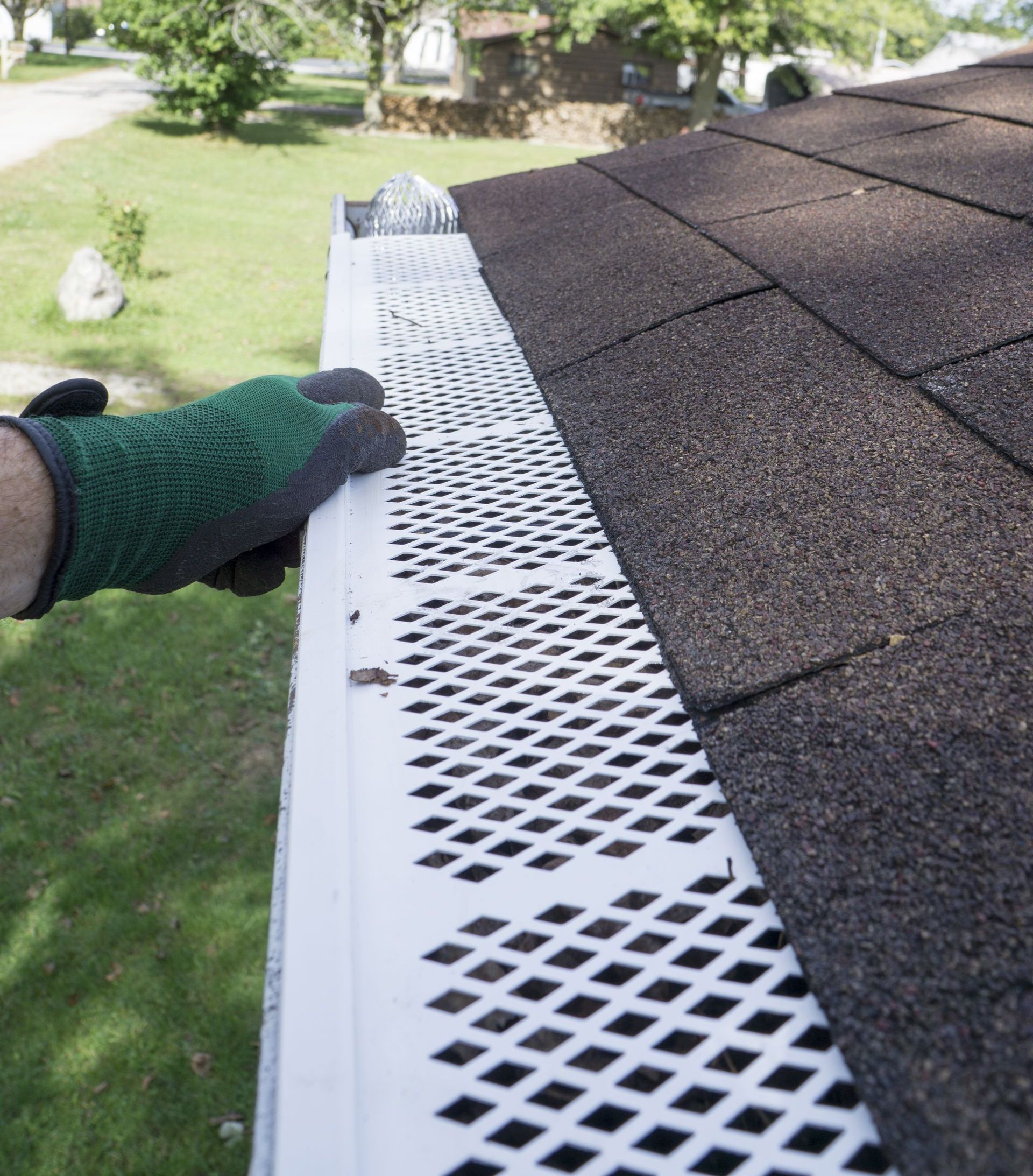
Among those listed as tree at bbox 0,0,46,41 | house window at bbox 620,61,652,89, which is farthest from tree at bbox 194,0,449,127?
tree at bbox 0,0,46,41

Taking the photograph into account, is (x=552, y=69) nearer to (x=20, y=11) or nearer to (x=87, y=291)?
(x=20, y=11)

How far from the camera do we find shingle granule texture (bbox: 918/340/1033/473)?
5.32 ft

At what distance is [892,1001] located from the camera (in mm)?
872

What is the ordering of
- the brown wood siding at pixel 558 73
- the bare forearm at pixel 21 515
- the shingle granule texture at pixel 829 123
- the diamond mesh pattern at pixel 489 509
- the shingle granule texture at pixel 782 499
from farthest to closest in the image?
the brown wood siding at pixel 558 73 → the shingle granule texture at pixel 829 123 → the diamond mesh pattern at pixel 489 509 → the bare forearm at pixel 21 515 → the shingle granule texture at pixel 782 499

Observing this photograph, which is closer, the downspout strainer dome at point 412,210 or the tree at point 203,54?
the downspout strainer dome at point 412,210

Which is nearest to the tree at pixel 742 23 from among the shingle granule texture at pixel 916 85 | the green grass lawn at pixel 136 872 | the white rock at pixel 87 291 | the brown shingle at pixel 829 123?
the white rock at pixel 87 291

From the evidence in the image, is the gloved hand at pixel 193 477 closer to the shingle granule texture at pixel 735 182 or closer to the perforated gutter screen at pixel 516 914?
the perforated gutter screen at pixel 516 914

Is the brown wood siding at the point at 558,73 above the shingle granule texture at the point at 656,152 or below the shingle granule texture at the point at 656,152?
above

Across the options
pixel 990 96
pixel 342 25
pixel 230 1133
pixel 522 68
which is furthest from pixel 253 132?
pixel 230 1133

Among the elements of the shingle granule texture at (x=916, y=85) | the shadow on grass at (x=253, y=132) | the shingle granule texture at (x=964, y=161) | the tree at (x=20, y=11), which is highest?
the tree at (x=20, y=11)

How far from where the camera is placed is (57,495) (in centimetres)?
160

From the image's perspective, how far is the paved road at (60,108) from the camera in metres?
18.5

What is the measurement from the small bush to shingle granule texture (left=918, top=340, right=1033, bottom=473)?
34.9 ft

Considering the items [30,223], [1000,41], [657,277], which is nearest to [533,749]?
[657,277]
